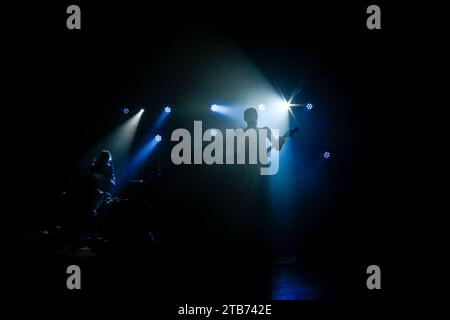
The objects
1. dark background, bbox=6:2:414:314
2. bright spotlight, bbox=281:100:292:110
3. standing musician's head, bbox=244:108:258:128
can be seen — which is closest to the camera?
standing musician's head, bbox=244:108:258:128

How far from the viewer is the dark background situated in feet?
14.7

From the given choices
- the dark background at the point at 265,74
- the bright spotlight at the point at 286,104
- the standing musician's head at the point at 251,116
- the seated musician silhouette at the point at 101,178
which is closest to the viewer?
the standing musician's head at the point at 251,116

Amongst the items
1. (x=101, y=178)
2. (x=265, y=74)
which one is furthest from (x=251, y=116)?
(x=101, y=178)

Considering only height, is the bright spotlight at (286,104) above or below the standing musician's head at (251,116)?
above

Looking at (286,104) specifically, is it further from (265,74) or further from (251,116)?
(251,116)

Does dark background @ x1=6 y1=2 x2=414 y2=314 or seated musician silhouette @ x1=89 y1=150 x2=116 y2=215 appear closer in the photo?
dark background @ x1=6 y1=2 x2=414 y2=314

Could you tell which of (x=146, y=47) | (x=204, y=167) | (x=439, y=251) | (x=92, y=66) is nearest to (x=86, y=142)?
(x=92, y=66)

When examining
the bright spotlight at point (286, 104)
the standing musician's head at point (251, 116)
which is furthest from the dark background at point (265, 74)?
the standing musician's head at point (251, 116)

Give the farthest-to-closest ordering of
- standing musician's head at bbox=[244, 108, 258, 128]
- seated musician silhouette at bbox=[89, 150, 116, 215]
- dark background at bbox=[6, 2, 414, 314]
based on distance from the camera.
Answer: seated musician silhouette at bbox=[89, 150, 116, 215] → dark background at bbox=[6, 2, 414, 314] → standing musician's head at bbox=[244, 108, 258, 128]

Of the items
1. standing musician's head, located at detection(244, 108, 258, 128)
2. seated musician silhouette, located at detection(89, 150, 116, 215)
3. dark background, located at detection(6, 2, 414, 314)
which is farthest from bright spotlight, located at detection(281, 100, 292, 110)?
seated musician silhouette, located at detection(89, 150, 116, 215)

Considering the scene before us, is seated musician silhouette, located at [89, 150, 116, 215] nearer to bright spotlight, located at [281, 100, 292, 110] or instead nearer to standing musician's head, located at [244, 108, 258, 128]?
standing musician's head, located at [244, 108, 258, 128]

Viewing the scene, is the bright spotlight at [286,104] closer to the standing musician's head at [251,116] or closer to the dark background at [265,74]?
the dark background at [265,74]

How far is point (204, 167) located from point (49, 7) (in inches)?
115

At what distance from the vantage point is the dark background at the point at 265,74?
448cm
